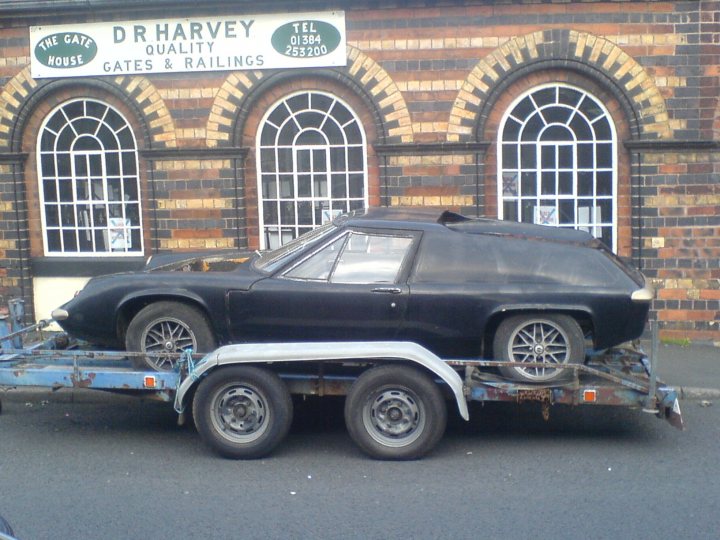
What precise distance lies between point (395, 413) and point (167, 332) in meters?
1.90

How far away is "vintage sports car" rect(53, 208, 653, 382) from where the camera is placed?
6.70m

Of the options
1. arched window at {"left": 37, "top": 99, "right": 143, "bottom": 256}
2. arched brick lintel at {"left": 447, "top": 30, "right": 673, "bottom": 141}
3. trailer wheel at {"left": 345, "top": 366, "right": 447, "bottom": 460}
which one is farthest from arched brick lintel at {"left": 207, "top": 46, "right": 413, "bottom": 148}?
trailer wheel at {"left": 345, "top": 366, "right": 447, "bottom": 460}

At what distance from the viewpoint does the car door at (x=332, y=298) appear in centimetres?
675

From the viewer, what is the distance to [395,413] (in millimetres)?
6523

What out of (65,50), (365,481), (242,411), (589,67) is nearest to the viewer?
(365,481)

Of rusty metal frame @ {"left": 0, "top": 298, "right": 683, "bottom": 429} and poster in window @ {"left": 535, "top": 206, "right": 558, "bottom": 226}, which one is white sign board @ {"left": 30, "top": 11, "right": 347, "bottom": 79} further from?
rusty metal frame @ {"left": 0, "top": 298, "right": 683, "bottom": 429}

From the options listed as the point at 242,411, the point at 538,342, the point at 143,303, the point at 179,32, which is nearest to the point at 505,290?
the point at 538,342

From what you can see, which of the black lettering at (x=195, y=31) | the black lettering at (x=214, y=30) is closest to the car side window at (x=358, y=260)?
the black lettering at (x=214, y=30)

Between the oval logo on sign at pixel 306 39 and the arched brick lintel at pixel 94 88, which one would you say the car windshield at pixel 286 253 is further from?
the arched brick lintel at pixel 94 88

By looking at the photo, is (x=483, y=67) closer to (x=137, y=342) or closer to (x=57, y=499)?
(x=137, y=342)

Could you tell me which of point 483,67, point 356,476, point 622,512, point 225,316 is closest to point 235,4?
point 483,67

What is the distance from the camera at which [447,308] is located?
6.72 metres

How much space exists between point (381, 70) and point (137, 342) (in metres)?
5.54

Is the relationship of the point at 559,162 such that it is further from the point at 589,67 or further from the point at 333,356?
the point at 333,356
